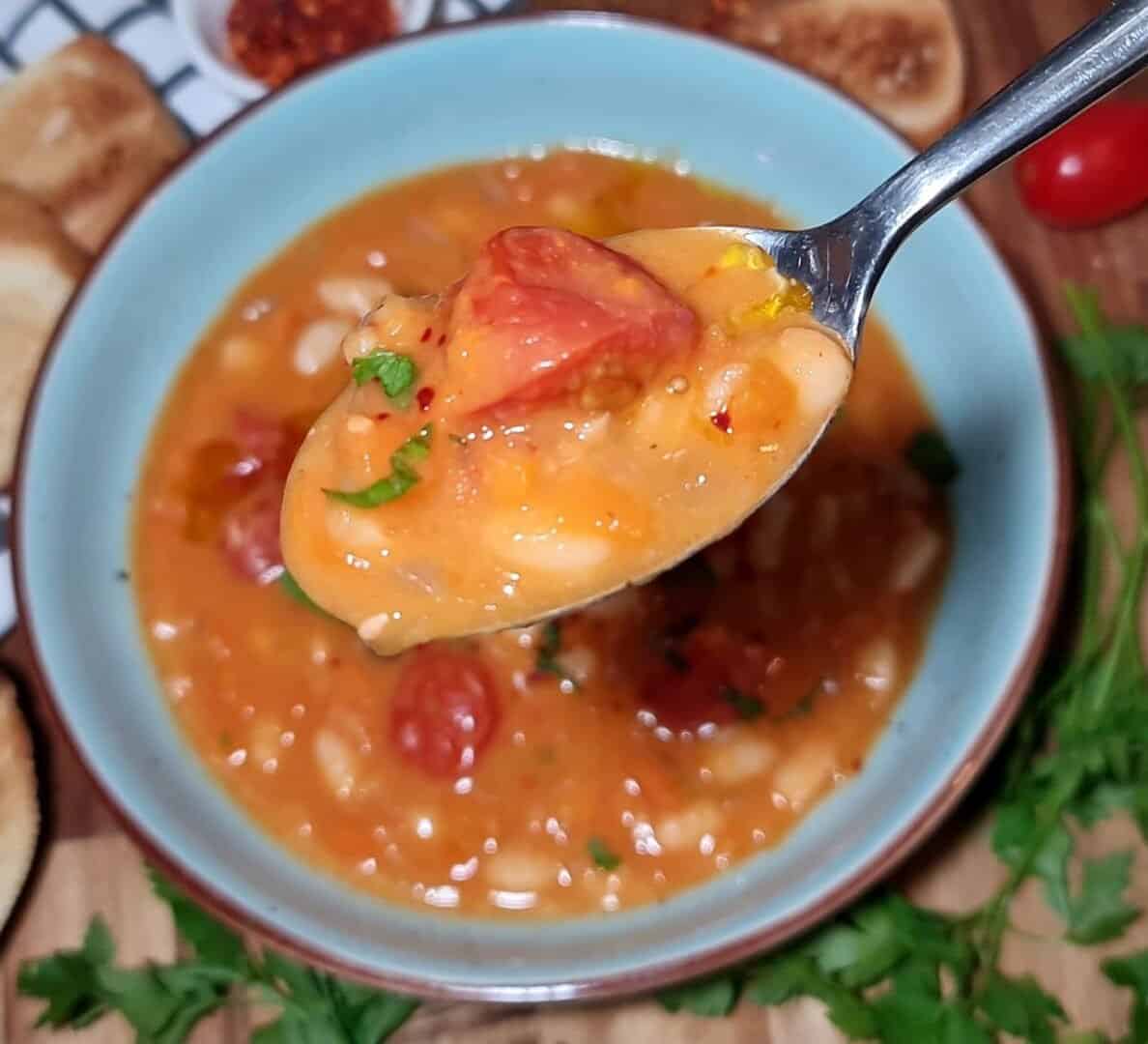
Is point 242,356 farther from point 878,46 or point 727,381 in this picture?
point 878,46

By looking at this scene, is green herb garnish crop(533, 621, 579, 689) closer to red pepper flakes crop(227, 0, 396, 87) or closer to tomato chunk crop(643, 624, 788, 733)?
tomato chunk crop(643, 624, 788, 733)

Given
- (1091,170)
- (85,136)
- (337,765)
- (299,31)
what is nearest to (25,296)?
(85,136)

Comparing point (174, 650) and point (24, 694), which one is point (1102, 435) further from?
point (24, 694)

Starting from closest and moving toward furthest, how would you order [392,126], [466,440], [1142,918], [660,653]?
[466,440] < [1142,918] < [660,653] < [392,126]

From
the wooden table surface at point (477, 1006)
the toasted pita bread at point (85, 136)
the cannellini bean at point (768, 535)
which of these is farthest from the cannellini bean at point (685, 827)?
the toasted pita bread at point (85, 136)

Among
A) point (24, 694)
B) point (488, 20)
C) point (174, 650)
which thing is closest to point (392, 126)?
point (488, 20)

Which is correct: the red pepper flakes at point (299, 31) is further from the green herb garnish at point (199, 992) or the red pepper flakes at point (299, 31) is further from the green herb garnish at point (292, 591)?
the green herb garnish at point (199, 992)

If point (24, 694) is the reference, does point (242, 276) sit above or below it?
above
